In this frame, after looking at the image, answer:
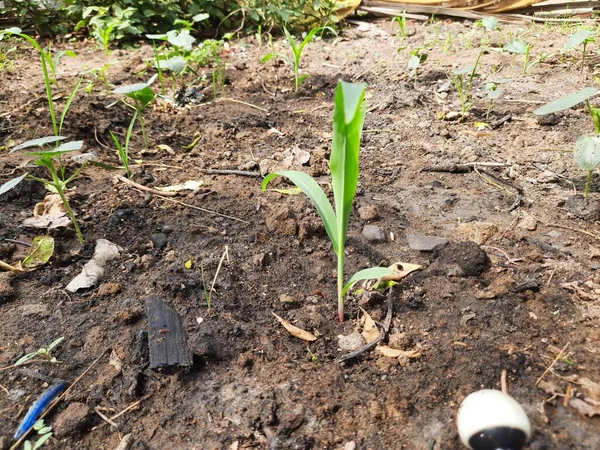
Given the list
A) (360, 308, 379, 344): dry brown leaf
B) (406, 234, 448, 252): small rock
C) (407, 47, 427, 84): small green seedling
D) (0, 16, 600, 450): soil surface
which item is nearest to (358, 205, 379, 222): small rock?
(0, 16, 600, 450): soil surface

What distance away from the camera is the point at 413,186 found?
6.53ft

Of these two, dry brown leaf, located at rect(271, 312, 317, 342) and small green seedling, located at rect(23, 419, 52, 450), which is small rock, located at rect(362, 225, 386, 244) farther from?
small green seedling, located at rect(23, 419, 52, 450)

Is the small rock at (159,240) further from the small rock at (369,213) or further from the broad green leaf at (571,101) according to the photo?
the broad green leaf at (571,101)

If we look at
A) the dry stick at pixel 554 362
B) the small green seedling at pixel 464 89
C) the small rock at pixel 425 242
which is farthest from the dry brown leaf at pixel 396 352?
the small green seedling at pixel 464 89

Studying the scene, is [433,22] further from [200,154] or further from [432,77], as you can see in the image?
[200,154]

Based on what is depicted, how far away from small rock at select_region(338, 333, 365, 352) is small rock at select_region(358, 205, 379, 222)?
1.78 feet

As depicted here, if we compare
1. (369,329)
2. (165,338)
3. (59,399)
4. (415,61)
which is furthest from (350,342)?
(415,61)

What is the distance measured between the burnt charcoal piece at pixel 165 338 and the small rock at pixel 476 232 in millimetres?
948

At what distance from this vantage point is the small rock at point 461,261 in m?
1.46

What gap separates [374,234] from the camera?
166 centimetres

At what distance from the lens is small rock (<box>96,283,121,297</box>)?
4.73 feet

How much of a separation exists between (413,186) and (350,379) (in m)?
1.01

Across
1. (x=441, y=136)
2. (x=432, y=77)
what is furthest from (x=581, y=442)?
(x=432, y=77)

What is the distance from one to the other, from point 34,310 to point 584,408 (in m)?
1.42
